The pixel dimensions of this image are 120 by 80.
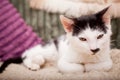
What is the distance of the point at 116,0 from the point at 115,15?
76 millimetres

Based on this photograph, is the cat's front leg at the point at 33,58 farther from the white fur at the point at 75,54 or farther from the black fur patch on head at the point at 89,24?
the black fur patch on head at the point at 89,24

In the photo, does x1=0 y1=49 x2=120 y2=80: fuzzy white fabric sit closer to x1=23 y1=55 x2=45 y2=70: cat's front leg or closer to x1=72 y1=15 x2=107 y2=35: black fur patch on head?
x1=23 y1=55 x2=45 y2=70: cat's front leg

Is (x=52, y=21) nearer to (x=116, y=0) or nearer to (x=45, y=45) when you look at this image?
(x=45, y=45)

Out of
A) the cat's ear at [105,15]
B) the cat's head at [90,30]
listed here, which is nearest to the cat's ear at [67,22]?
the cat's head at [90,30]

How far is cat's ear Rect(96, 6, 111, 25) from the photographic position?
138 centimetres

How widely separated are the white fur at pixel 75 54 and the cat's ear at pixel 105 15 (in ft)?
0.14

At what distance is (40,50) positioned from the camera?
1.58 meters

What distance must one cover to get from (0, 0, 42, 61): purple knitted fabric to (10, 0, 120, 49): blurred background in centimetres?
3

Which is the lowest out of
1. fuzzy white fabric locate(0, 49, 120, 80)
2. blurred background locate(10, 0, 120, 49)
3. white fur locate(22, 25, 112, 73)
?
fuzzy white fabric locate(0, 49, 120, 80)

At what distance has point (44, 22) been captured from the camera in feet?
5.33

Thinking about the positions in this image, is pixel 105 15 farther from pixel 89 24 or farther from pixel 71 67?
pixel 71 67

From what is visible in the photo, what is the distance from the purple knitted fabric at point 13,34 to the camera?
5.42 feet

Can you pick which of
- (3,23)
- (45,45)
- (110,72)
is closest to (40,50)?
(45,45)

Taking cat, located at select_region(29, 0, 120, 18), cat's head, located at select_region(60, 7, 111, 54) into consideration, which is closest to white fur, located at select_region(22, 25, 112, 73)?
cat's head, located at select_region(60, 7, 111, 54)
